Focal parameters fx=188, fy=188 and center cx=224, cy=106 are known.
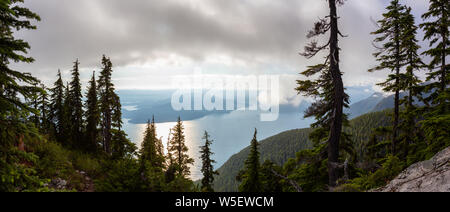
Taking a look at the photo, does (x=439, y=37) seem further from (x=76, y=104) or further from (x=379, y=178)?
(x=76, y=104)

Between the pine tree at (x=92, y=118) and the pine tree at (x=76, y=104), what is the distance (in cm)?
99

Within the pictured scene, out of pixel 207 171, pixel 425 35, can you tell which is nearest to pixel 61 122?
pixel 207 171

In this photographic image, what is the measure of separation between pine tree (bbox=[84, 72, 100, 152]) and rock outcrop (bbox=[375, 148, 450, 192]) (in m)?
28.4

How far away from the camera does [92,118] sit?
25.0 metres

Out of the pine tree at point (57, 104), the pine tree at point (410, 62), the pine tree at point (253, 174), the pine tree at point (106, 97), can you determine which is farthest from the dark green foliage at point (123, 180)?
the pine tree at point (57, 104)

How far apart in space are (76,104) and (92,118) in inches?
137

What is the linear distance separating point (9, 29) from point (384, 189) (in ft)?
39.6

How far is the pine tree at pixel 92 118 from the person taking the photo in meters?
24.6

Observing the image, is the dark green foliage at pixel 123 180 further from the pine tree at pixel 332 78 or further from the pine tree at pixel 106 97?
the pine tree at pixel 106 97

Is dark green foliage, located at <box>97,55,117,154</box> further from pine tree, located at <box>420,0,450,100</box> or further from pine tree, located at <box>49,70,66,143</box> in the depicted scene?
pine tree, located at <box>420,0,450,100</box>

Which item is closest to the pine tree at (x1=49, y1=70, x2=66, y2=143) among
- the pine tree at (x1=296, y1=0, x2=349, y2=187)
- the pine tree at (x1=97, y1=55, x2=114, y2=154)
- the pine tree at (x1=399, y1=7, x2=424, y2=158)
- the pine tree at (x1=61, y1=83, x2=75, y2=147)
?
the pine tree at (x1=61, y1=83, x2=75, y2=147)

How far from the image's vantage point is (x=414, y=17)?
1345cm
